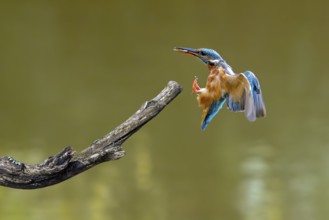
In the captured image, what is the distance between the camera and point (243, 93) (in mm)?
1603

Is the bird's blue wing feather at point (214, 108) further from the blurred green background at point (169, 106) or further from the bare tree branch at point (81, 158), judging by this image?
the blurred green background at point (169, 106)

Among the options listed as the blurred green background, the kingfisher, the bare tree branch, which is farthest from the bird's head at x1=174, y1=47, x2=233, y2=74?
the blurred green background

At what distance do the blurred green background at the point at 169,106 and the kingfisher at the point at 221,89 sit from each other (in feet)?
12.0

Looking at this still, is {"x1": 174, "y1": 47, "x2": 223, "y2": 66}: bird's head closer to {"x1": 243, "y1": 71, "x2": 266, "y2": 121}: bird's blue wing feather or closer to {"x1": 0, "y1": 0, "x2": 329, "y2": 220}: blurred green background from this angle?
{"x1": 243, "y1": 71, "x2": 266, "y2": 121}: bird's blue wing feather

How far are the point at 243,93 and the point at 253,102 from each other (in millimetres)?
37

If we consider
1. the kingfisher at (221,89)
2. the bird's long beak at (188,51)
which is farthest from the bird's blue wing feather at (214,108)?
the bird's long beak at (188,51)

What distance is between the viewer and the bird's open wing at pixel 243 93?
157cm

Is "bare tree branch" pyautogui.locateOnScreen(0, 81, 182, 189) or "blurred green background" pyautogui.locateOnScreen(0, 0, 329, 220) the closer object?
"bare tree branch" pyautogui.locateOnScreen(0, 81, 182, 189)

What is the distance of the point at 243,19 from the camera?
304 inches

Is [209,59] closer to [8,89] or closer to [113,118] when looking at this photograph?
[113,118]

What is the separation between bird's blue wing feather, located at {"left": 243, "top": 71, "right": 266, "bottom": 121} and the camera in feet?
5.00

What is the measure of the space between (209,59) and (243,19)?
6.13 m

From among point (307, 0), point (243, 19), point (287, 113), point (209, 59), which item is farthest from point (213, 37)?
point (209, 59)

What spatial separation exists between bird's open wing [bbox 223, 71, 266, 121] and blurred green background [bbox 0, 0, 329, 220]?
3.68 meters
